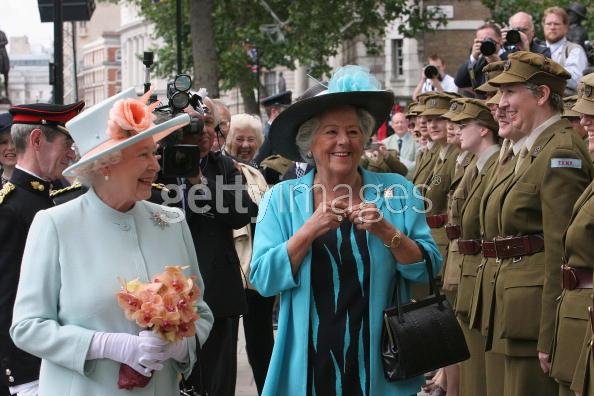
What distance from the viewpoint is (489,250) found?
7.04 meters

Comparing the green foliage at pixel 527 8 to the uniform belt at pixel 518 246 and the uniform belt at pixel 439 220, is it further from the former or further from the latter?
the uniform belt at pixel 518 246

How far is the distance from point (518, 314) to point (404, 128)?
33.4 feet

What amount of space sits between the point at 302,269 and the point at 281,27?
27969mm

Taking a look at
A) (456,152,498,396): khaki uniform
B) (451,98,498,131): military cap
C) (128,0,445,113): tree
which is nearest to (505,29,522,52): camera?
(451,98,498,131): military cap

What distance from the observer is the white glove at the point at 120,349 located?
4496 millimetres

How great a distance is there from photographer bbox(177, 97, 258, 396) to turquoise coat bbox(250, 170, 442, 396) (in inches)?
61.6

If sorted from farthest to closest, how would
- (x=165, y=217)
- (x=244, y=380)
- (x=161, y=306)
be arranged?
(x=244, y=380) → (x=165, y=217) → (x=161, y=306)

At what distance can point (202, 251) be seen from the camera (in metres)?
6.98

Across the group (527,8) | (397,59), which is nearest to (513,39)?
(527,8)

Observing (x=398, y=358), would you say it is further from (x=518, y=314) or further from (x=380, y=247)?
(x=518, y=314)

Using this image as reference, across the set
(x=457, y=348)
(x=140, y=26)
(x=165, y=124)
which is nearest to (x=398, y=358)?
(x=457, y=348)

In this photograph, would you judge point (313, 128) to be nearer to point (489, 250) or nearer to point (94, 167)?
point (94, 167)

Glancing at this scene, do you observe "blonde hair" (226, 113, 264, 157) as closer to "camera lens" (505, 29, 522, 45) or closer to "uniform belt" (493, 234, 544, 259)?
"camera lens" (505, 29, 522, 45)

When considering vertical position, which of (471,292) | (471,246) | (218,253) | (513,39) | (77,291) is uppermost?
(513,39)
